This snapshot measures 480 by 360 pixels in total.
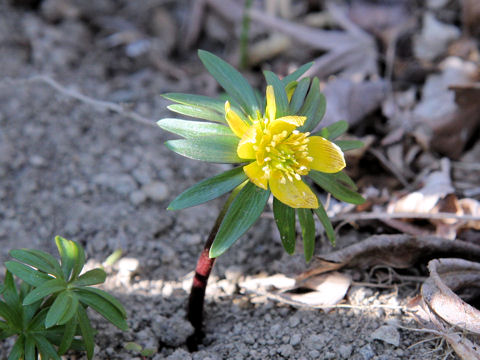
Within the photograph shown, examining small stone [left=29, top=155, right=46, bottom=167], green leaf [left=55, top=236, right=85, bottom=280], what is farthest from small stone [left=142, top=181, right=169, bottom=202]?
green leaf [left=55, top=236, right=85, bottom=280]

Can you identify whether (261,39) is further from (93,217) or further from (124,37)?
(93,217)

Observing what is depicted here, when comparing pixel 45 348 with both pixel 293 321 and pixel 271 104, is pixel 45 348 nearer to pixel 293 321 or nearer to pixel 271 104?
pixel 293 321

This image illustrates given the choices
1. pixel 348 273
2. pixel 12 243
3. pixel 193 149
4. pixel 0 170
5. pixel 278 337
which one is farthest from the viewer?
pixel 0 170

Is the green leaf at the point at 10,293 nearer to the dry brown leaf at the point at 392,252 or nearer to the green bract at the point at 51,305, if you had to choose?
the green bract at the point at 51,305

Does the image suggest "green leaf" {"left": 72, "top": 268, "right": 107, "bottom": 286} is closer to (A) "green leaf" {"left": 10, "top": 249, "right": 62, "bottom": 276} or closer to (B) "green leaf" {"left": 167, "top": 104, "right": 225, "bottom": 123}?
(A) "green leaf" {"left": 10, "top": 249, "right": 62, "bottom": 276}

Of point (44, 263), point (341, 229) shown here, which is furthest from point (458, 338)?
point (44, 263)

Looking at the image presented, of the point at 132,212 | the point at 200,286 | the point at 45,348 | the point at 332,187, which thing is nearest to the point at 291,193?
the point at 332,187

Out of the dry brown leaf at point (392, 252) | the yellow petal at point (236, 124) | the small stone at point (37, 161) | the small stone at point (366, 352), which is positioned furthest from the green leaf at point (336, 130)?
the small stone at point (37, 161)

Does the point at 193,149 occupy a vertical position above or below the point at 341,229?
above
